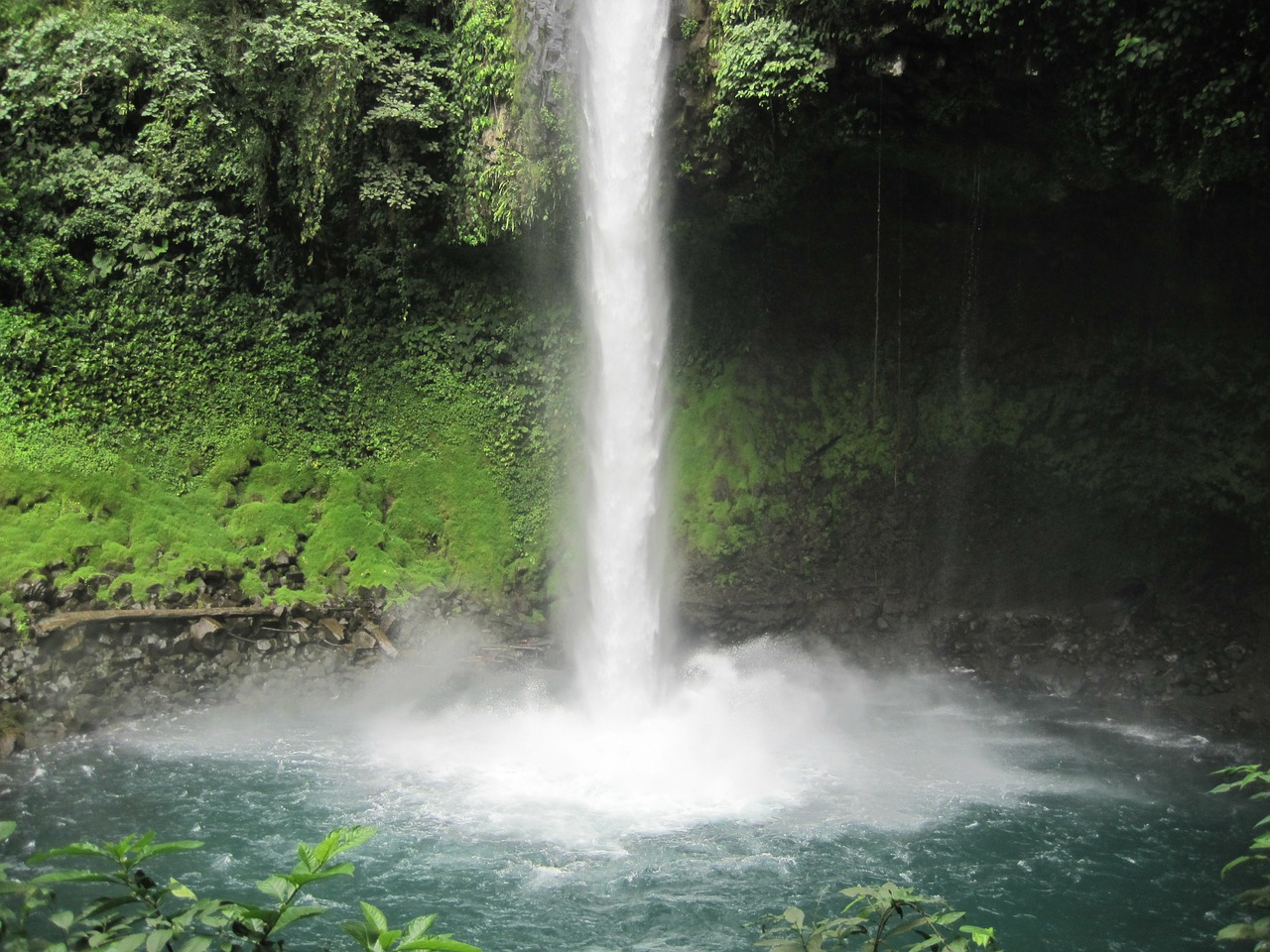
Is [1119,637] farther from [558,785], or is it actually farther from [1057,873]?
[558,785]

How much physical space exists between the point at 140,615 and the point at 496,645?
4.10 metres

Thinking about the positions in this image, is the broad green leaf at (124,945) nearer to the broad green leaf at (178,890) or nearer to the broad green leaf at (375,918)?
the broad green leaf at (178,890)

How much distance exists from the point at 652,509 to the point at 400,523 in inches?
140

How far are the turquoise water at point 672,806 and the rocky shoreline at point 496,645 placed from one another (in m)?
0.48

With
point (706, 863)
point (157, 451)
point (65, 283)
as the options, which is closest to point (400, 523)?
point (157, 451)

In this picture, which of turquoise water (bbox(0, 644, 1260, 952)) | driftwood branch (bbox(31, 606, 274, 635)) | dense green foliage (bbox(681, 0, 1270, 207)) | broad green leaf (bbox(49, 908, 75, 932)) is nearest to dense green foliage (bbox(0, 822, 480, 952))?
broad green leaf (bbox(49, 908, 75, 932))

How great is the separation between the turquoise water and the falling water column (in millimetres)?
897

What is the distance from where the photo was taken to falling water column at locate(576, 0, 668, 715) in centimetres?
1210

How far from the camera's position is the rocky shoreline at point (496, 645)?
10.9 meters

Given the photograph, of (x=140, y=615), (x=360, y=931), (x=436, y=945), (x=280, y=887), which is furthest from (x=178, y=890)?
(x=140, y=615)

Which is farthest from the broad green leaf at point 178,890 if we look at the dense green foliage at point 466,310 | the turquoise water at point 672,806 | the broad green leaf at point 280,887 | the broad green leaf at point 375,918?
the dense green foliage at point 466,310

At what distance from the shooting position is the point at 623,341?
42.8 ft

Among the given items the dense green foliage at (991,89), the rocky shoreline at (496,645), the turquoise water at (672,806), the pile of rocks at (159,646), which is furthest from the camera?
the rocky shoreline at (496,645)

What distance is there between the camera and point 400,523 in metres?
14.1
